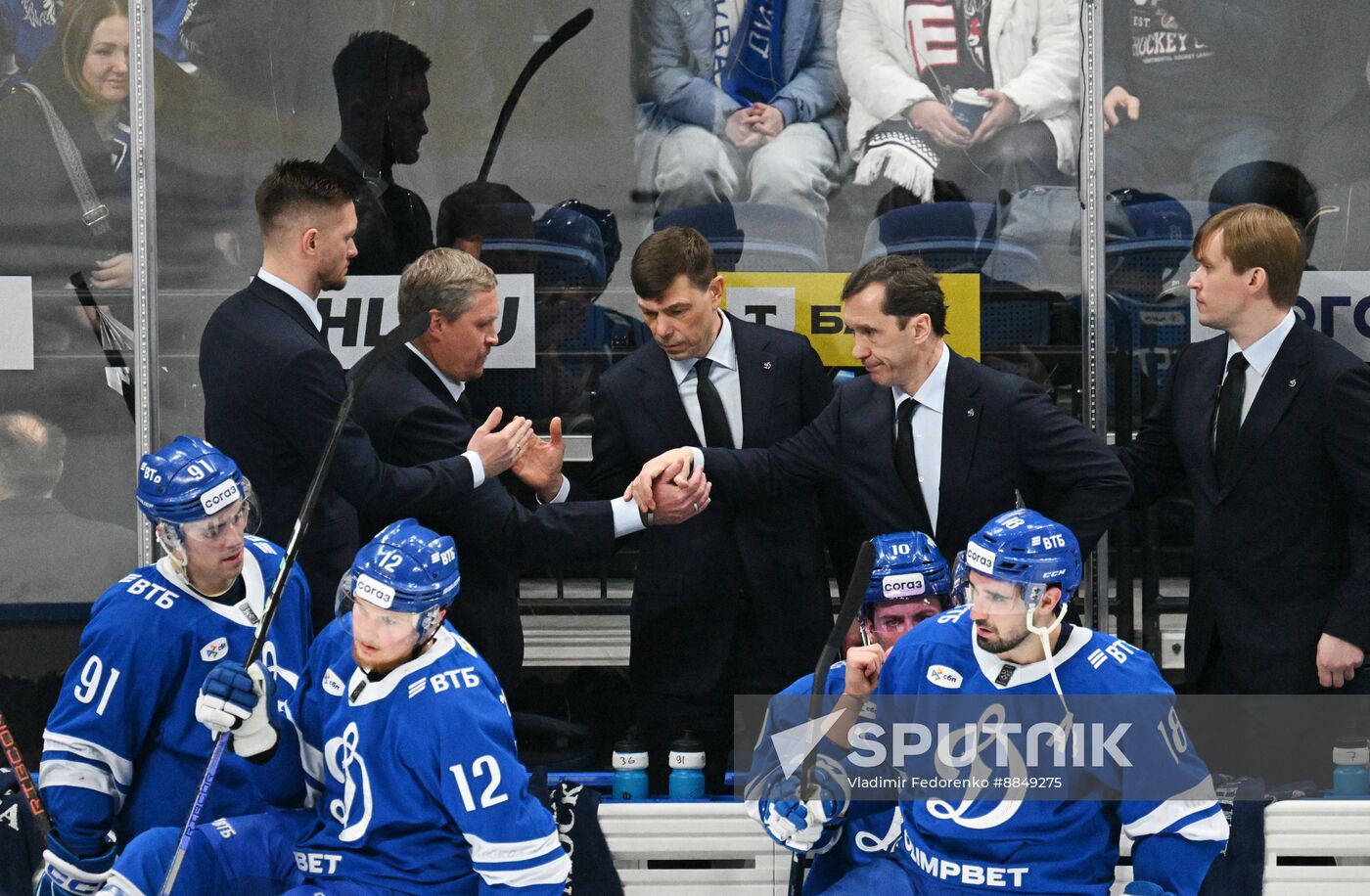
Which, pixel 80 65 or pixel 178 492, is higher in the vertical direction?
pixel 80 65

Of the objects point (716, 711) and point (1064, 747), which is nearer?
point (1064, 747)

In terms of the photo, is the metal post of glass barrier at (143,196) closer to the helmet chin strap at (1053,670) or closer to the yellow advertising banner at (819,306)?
the yellow advertising banner at (819,306)

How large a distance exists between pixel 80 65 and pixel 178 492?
1.48m

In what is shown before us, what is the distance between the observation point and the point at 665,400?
12.9ft

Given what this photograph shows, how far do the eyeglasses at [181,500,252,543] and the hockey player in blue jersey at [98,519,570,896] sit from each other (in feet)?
0.98

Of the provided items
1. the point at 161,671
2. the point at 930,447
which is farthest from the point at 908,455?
the point at 161,671

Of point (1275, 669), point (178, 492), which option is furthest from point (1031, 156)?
point (178, 492)

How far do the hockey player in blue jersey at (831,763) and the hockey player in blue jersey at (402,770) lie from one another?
0.45 meters

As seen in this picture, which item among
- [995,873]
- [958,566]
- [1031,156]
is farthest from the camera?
[1031,156]

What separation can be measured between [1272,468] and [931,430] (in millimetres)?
732

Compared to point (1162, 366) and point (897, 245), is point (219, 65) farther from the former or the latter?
point (1162, 366)

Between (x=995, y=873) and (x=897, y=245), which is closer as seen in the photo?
(x=995, y=873)

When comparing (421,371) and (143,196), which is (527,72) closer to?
(421,371)

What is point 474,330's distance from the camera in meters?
3.74
